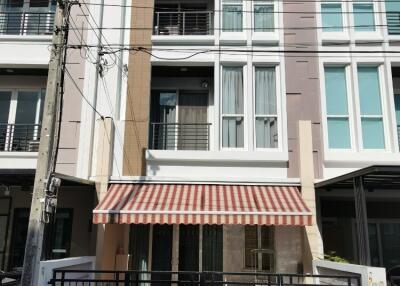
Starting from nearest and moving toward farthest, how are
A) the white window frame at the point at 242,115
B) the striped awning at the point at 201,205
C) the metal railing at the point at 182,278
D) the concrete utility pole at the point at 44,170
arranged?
the concrete utility pole at the point at 44,170 < the metal railing at the point at 182,278 < the striped awning at the point at 201,205 < the white window frame at the point at 242,115

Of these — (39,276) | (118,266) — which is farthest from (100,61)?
(39,276)

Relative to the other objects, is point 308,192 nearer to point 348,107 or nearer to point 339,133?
point 339,133

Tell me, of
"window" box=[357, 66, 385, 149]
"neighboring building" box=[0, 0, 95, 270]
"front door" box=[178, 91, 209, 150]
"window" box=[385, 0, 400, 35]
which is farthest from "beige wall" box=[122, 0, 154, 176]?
"window" box=[385, 0, 400, 35]

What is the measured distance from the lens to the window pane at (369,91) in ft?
44.6

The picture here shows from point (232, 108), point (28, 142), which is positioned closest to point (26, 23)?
point (28, 142)

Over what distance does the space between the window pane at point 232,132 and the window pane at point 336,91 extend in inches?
110

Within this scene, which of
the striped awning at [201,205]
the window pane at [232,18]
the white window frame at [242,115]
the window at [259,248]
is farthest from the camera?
the window pane at [232,18]

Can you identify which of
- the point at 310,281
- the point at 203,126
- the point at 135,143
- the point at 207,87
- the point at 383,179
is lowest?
the point at 310,281

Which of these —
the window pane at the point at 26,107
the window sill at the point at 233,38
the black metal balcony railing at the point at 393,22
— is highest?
the black metal balcony railing at the point at 393,22

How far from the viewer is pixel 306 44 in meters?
14.0

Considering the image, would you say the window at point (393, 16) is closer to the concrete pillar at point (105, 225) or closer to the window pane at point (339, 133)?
the window pane at point (339, 133)

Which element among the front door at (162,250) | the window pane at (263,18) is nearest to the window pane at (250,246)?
the front door at (162,250)

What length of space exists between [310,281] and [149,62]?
26.6ft

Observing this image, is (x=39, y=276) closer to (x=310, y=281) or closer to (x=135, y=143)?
(x=135, y=143)
